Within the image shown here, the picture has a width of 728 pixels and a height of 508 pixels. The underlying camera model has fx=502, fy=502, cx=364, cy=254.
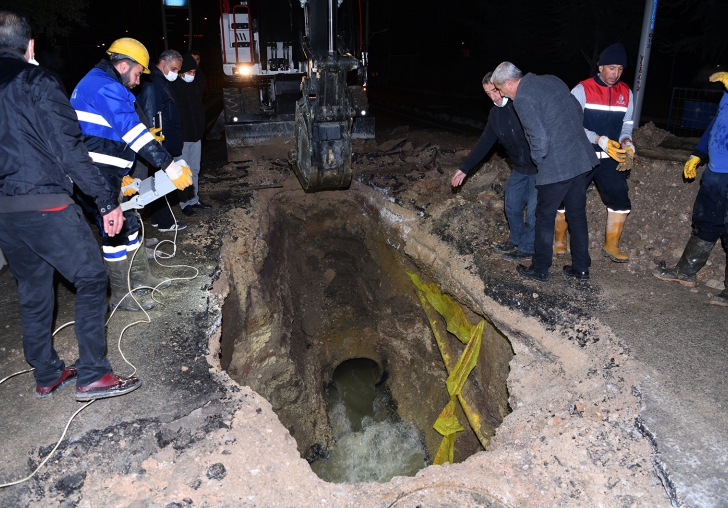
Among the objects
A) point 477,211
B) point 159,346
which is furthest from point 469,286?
point 159,346

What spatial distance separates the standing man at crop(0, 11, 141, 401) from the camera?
2697mm

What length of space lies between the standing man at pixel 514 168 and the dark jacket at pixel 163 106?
3.18 meters

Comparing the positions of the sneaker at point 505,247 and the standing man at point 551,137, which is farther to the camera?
the sneaker at point 505,247

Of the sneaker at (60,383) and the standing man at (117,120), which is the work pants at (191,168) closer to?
the standing man at (117,120)

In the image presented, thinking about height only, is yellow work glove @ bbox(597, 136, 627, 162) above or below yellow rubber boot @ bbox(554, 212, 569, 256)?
above

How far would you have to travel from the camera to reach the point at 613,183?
465cm

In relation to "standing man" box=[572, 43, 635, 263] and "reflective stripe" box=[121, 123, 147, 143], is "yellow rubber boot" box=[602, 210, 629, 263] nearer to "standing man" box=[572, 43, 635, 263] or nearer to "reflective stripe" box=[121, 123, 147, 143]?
"standing man" box=[572, 43, 635, 263]

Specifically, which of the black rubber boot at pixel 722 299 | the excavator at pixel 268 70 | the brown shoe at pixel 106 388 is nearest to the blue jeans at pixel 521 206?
the black rubber boot at pixel 722 299

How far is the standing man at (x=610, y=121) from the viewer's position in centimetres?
426

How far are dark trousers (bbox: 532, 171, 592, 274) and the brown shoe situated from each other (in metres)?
3.38

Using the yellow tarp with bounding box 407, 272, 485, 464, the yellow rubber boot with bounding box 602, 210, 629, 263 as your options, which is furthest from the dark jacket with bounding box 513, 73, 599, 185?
the yellow tarp with bounding box 407, 272, 485, 464

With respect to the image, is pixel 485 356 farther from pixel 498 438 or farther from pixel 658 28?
pixel 658 28

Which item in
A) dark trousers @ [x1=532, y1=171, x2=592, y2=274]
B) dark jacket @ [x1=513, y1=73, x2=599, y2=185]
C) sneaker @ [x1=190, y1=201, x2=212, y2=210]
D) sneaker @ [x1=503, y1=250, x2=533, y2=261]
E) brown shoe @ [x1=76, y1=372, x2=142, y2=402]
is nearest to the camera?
brown shoe @ [x1=76, y1=372, x2=142, y2=402]

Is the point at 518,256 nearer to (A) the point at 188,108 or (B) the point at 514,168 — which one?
(B) the point at 514,168
